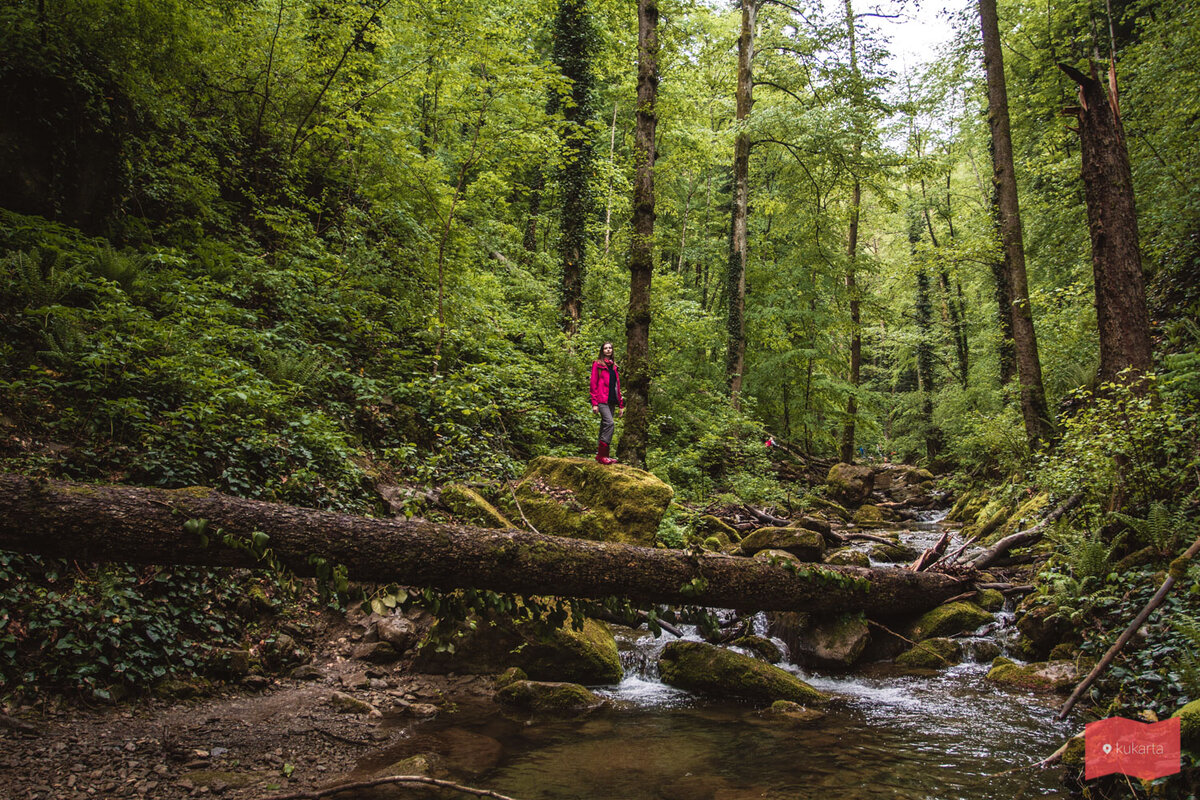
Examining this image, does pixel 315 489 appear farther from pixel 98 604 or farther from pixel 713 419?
pixel 713 419

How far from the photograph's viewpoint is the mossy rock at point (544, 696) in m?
5.68

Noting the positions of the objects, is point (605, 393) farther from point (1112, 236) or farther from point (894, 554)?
point (1112, 236)

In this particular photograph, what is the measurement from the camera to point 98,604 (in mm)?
4652

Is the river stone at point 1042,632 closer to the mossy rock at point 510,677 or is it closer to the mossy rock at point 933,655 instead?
the mossy rock at point 933,655

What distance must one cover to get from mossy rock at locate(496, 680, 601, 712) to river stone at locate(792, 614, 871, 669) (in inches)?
113

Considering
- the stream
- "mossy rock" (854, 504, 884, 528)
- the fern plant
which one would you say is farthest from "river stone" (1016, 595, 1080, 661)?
"mossy rock" (854, 504, 884, 528)

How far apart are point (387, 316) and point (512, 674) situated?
7549mm

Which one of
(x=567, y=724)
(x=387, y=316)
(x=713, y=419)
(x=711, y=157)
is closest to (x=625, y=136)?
(x=711, y=157)

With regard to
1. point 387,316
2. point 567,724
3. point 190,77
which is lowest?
point 567,724

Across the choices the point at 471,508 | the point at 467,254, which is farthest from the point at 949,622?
the point at 467,254

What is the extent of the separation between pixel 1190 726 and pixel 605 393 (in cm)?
776

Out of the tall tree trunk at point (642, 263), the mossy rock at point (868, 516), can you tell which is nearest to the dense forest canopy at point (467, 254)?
the tall tree trunk at point (642, 263)

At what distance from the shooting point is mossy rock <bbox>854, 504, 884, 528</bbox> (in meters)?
16.3
